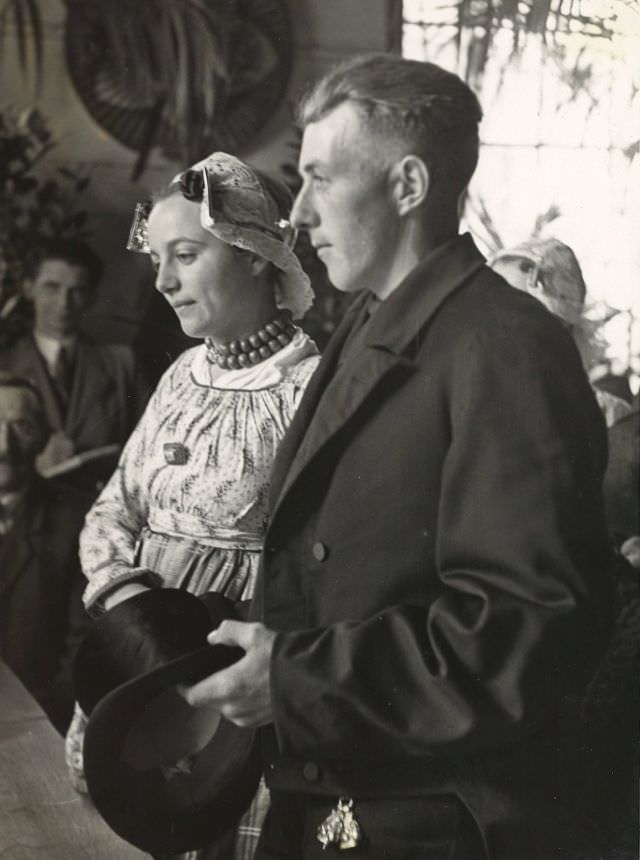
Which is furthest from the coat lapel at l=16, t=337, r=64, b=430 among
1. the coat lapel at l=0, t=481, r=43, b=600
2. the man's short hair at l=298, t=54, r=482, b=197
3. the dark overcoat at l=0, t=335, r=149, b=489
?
the man's short hair at l=298, t=54, r=482, b=197

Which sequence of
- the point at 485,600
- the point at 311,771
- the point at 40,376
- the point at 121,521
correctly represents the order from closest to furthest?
1. the point at 485,600
2. the point at 311,771
3. the point at 121,521
4. the point at 40,376

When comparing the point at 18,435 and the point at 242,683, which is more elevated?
the point at 18,435

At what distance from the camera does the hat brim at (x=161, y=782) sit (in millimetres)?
1328

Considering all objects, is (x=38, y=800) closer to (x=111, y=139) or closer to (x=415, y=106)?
(x=111, y=139)

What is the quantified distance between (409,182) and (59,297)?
1.84 ft

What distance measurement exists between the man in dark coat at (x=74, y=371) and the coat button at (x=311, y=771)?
485 millimetres

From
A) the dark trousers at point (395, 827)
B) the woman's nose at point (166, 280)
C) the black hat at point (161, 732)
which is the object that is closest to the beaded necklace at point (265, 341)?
the woman's nose at point (166, 280)

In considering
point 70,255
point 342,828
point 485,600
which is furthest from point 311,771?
point 70,255

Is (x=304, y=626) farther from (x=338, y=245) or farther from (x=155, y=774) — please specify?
(x=338, y=245)

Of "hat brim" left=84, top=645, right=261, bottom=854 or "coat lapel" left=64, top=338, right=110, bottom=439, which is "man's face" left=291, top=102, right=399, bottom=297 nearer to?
"coat lapel" left=64, top=338, right=110, bottom=439

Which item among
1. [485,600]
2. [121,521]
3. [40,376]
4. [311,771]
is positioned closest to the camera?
[485,600]

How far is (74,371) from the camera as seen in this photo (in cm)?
150

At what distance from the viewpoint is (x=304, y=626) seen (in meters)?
1.30

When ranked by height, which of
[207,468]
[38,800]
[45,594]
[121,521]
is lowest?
[38,800]
